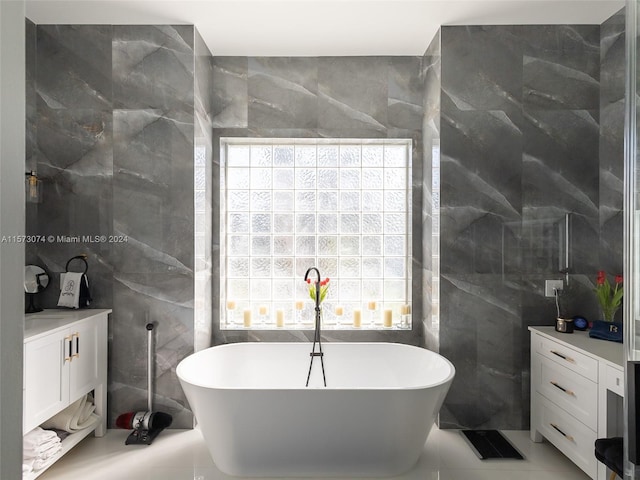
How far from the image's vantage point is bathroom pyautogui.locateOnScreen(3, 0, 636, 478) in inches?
131

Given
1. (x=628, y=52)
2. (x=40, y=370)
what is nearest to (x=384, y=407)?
(x=40, y=370)

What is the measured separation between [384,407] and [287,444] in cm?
59

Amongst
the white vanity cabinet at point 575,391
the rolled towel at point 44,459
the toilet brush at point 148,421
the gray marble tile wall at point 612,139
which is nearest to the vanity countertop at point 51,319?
the toilet brush at point 148,421

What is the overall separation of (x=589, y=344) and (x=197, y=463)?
251 centimetres

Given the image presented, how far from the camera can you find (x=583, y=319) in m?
3.13

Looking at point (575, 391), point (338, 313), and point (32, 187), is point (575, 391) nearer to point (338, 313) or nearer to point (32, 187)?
point (338, 313)

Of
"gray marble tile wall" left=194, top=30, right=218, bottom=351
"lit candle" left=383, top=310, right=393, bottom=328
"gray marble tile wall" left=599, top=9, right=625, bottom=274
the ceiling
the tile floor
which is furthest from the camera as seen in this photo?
"lit candle" left=383, top=310, right=393, bottom=328

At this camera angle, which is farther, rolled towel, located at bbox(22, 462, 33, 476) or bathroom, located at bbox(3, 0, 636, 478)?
bathroom, located at bbox(3, 0, 636, 478)

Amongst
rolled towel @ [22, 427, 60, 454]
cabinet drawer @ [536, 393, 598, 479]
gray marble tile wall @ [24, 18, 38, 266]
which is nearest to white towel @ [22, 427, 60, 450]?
rolled towel @ [22, 427, 60, 454]

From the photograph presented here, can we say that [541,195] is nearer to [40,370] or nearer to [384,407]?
[384,407]

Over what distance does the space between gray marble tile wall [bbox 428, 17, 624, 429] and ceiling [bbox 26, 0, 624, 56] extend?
0.57 feet

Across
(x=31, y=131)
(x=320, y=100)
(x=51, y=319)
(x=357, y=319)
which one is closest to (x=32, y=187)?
(x=31, y=131)

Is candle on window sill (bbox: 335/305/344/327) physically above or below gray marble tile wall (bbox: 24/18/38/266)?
below

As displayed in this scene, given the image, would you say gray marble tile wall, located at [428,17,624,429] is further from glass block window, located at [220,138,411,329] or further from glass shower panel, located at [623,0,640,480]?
glass shower panel, located at [623,0,640,480]
